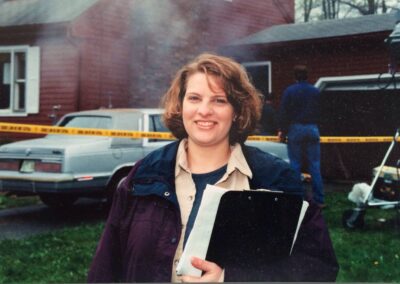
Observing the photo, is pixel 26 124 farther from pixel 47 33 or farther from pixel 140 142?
pixel 140 142

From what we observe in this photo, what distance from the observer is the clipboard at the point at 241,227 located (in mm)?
1017

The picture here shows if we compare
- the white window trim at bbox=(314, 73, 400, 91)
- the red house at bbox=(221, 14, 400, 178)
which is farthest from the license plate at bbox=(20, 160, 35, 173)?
the white window trim at bbox=(314, 73, 400, 91)

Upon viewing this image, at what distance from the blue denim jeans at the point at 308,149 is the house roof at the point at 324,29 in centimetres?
52

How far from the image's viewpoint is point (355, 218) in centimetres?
317

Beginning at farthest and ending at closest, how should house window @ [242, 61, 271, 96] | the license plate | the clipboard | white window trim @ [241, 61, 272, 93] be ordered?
the license plate < house window @ [242, 61, 271, 96] < white window trim @ [241, 61, 272, 93] < the clipboard

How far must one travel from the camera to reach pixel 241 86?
116 centimetres

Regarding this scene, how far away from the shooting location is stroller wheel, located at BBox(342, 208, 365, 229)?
125 inches

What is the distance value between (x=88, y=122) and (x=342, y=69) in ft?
4.86

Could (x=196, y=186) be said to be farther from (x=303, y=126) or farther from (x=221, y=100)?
(x=303, y=126)

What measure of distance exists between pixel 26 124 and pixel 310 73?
1.65 meters

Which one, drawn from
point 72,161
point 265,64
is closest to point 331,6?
point 265,64

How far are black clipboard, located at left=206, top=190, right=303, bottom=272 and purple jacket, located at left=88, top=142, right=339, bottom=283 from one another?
0.12ft

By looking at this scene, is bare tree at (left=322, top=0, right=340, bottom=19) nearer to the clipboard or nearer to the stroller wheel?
the clipboard

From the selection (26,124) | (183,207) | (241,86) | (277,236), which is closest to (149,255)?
(183,207)
